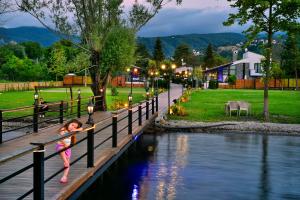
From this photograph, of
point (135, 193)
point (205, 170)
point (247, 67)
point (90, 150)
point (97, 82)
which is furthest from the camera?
point (247, 67)

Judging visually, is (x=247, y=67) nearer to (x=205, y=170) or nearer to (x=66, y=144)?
(x=205, y=170)

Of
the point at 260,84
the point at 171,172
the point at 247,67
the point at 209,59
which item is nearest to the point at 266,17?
the point at 171,172

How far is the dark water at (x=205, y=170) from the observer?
14859 mm

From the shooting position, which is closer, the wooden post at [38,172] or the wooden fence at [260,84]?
the wooden post at [38,172]

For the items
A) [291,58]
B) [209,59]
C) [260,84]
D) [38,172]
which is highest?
[209,59]

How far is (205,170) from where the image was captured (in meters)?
18.3

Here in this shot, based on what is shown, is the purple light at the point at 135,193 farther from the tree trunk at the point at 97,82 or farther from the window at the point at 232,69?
the window at the point at 232,69

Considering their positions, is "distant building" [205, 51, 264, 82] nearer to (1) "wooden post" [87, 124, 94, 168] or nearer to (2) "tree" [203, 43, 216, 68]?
(2) "tree" [203, 43, 216, 68]

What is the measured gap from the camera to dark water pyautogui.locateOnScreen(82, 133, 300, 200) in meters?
14.9

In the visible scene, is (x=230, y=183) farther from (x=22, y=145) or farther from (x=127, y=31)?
(x=127, y=31)

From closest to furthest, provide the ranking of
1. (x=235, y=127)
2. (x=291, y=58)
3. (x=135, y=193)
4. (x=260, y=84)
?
(x=135, y=193) < (x=235, y=127) < (x=291, y=58) < (x=260, y=84)

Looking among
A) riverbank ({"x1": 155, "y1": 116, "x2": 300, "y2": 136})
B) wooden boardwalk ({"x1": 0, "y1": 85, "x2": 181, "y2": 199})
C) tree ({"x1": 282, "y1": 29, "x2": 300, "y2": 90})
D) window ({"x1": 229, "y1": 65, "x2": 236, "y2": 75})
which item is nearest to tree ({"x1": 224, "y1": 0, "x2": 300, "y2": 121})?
riverbank ({"x1": 155, "y1": 116, "x2": 300, "y2": 136})

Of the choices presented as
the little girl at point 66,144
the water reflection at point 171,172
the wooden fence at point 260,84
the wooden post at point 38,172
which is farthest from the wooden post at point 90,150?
the wooden fence at point 260,84

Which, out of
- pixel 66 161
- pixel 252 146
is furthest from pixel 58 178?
pixel 252 146
